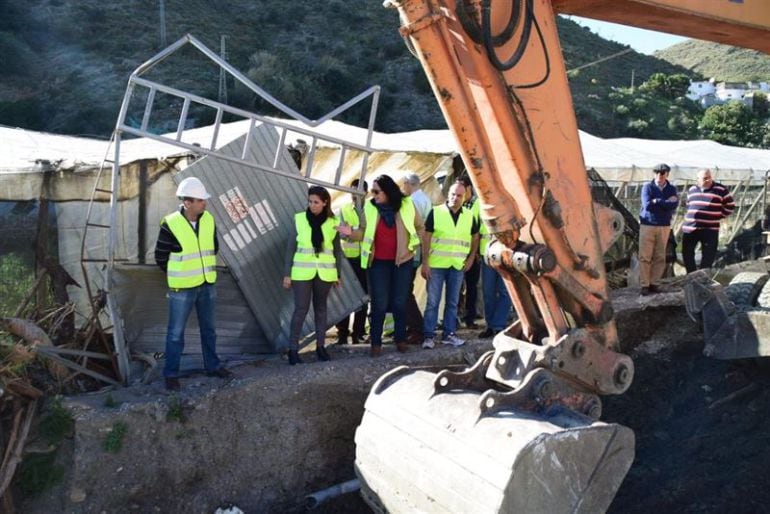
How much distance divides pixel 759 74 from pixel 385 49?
36837 mm

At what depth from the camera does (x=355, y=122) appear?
30312 mm

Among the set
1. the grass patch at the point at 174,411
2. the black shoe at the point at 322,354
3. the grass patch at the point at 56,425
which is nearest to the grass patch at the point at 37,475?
the grass patch at the point at 56,425

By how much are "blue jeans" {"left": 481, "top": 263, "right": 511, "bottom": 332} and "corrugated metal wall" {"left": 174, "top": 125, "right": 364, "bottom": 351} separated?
144 cm

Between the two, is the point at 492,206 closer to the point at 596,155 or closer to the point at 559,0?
the point at 559,0

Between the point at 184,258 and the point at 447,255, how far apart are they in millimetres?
2653

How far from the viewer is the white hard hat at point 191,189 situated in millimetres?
6258

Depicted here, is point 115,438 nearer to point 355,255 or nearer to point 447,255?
point 355,255

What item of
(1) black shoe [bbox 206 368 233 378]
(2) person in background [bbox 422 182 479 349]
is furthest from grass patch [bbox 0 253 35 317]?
(2) person in background [bbox 422 182 479 349]

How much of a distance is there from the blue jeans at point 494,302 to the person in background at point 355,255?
1.25m

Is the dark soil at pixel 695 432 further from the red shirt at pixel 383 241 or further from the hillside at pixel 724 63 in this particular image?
the hillside at pixel 724 63

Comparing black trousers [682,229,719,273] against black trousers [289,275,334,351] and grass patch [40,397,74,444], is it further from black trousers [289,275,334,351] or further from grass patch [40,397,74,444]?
grass patch [40,397,74,444]

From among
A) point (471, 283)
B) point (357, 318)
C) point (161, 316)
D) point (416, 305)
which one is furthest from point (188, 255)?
point (471, 283)

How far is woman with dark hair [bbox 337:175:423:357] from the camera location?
7352mm

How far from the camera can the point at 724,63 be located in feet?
202
